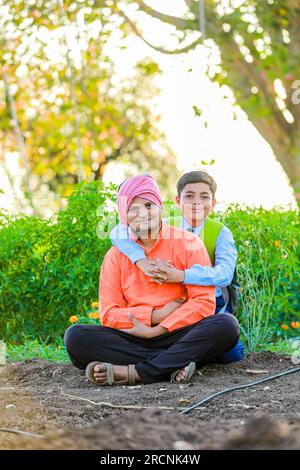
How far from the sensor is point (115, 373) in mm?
4020

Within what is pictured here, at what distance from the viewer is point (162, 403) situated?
3516mm

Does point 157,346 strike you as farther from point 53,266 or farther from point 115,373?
point 53,266

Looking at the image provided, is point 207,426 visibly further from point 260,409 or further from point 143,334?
point 143,334

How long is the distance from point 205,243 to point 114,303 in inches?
24.0

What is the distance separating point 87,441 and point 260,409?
1.12 meters

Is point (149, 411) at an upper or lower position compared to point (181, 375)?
upper

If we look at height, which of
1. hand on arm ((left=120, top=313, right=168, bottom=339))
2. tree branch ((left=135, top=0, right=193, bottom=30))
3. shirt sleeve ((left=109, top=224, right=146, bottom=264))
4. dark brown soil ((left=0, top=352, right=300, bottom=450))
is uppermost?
tree branch ((left=135, top=0, right=193, bottom=30))

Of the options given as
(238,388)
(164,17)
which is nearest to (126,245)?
(238,388)

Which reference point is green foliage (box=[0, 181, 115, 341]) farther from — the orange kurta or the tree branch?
the tree branch

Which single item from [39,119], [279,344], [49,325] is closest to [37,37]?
[49,325]

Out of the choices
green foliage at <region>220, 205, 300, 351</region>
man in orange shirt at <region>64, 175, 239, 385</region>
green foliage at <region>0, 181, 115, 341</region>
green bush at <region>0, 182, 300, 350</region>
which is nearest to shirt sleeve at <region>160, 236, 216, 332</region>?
man in orange shirt at <region>64, 175, 239, 385</region>

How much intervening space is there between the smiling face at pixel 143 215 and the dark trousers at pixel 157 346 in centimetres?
55

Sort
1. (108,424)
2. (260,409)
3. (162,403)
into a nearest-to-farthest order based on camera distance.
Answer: (108,424) < (260,409) < (162,403)

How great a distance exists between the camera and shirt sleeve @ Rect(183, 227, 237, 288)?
405cm
